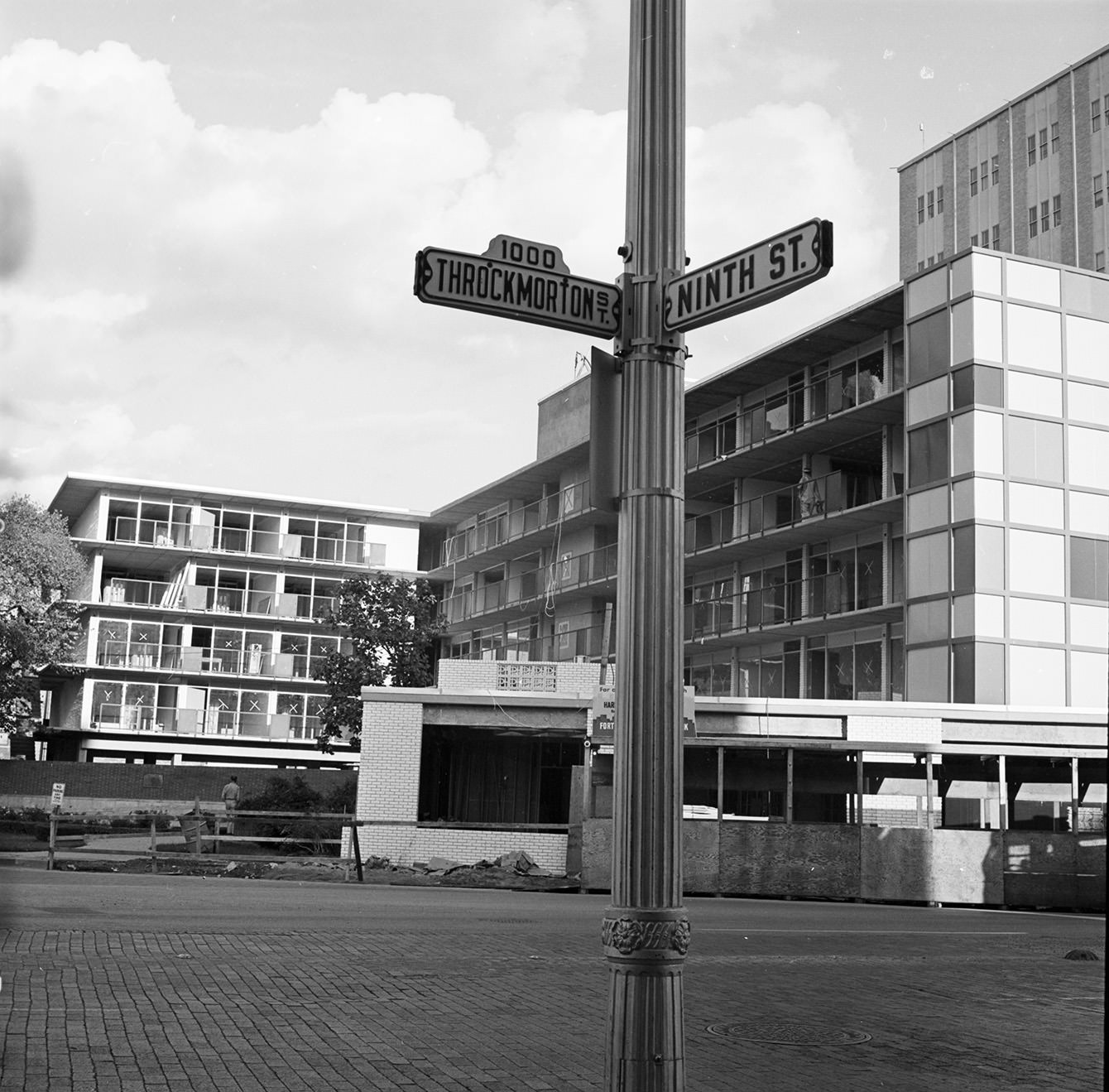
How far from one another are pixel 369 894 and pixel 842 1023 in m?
11.9

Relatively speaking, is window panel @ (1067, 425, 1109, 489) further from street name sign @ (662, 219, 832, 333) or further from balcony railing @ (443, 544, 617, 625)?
street name sign @ (662, 219, 832, 333)

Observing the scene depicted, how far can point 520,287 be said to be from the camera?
16.3 ft

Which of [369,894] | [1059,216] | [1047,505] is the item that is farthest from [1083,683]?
[1059,216]

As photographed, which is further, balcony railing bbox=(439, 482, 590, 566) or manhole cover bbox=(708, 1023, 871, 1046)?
balcony railing bbox=(439, 482, 590, 566)

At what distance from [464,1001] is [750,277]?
6549 millimetres

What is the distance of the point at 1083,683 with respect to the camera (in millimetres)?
32125

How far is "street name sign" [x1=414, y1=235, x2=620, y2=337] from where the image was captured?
4891 millimetres

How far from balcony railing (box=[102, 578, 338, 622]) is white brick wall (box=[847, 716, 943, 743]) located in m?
37.6

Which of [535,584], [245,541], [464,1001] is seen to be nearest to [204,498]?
[245,541]

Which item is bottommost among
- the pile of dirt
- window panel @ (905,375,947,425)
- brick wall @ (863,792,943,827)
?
the pile of dirt

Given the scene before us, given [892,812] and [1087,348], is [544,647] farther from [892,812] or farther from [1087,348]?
[892,812]

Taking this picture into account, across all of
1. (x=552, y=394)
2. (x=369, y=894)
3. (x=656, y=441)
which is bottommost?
(x=369, y=894)

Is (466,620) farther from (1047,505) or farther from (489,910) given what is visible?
(489,910)

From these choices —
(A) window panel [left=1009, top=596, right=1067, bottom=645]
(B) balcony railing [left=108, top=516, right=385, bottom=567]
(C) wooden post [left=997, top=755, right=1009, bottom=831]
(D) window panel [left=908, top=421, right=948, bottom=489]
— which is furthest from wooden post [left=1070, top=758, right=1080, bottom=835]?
(B) balcony railing [left=108, top=516, right=385, bottom=567]
